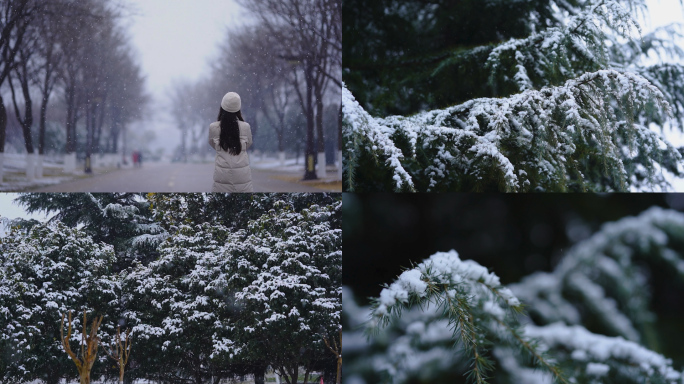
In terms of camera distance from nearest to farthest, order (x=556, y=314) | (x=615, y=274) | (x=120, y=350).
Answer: (x=615, y=274), (x=556, y=314), (x=120, y=350)

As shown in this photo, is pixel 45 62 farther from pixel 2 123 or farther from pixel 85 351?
pixel 85 351

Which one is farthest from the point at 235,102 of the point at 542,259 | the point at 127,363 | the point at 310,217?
the point at 542,259

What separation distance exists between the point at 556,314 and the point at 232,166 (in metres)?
1.57

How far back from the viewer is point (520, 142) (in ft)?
6.68

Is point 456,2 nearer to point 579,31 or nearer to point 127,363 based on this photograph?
point 579,31

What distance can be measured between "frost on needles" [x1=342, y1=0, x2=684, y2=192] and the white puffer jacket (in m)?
0.55

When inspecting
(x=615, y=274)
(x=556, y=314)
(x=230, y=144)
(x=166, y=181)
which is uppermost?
(x=230, y=144)

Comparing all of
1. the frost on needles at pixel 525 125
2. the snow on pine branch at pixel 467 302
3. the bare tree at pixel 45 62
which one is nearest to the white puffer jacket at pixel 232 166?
the frost on needles at pixel 525 125

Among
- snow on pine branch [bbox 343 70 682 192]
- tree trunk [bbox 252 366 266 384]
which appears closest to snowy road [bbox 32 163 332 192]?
snow on pine branch [bbox 343 70 682 192]

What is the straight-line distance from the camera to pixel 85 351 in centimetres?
250

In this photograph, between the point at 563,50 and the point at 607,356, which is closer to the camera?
the point at 607,356

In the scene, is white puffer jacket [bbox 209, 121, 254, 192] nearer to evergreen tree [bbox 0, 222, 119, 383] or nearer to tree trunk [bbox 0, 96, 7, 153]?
evergreen tree [bbox 0, 222, 119, 383]

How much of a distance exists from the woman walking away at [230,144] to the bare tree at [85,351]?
34.8 inches

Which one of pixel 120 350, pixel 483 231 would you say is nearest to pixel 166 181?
pixel 120 350
